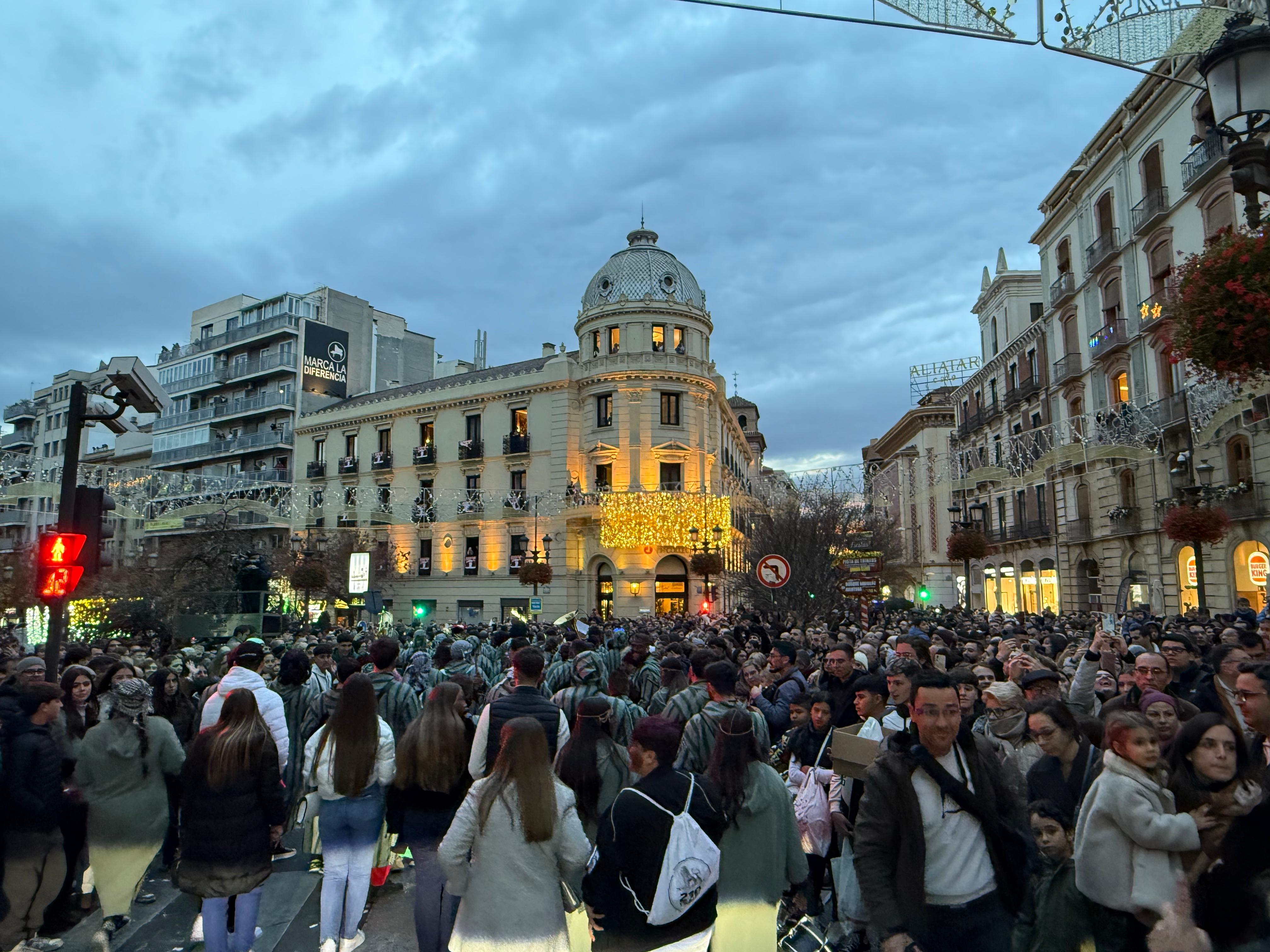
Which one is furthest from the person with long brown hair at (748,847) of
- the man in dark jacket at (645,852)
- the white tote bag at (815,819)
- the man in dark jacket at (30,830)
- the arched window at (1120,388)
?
the arched window at (1120,388)

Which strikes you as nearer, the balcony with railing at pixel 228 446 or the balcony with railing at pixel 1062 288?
the balcony with railing at pixel 1062 288

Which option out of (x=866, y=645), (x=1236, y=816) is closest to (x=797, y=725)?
(x=1236, y=816)

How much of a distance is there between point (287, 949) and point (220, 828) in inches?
57.7

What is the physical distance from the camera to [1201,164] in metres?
23.2

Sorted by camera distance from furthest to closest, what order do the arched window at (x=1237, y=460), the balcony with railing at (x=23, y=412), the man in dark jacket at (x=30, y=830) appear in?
the balcony with railing at (x=23, y=412)
the arched window at (x=1237, y=460)
the man in dark jacket at (x=30, y=830)

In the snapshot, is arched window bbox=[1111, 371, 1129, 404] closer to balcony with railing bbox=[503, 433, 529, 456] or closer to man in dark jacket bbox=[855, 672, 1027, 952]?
balcony with railing bbox=[503, 433, 529, 456]

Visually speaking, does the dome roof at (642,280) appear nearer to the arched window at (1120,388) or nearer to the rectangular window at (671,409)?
the rectangular window at (671,409)

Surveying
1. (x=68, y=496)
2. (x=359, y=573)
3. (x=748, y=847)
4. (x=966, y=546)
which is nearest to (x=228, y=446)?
(x=359, y=573)

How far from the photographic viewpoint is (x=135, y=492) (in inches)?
1182

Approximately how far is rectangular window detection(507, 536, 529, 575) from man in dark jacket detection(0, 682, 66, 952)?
3437 centimetres

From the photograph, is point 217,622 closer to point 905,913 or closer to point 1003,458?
point 905,913

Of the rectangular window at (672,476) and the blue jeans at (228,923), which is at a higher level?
the rectangular window at (672,476)

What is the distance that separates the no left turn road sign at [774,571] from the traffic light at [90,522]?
1024cm

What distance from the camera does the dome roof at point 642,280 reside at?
128ft
